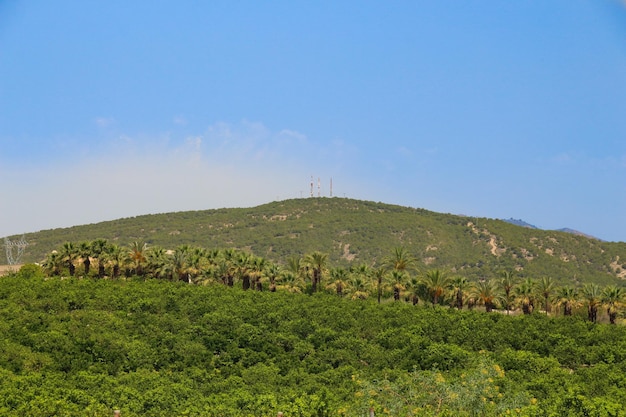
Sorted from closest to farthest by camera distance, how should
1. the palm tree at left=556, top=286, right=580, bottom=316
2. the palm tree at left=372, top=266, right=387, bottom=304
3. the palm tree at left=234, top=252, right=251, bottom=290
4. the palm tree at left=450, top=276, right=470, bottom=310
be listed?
the palm tree at left=556, top=286, right=580, bottom=316 → the palm tree at left=450, top=276, right=470, bottom=310 → the palm tree at left=372, top=266, right=387, bottom=304 → the palm tree at left=234, top=252, right=251, bottom=290

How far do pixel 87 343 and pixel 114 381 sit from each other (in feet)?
42.3

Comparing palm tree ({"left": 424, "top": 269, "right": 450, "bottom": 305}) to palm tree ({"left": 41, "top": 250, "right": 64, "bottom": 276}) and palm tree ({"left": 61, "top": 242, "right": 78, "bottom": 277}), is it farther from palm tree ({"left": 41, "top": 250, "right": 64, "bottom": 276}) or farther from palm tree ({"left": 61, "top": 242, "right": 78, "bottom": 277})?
palm tree ({"left": 41, "top": 250, "right": 64, "bottom": 276})

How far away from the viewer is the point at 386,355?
6844 cm

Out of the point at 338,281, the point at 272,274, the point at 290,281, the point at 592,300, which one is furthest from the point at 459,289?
the point at 272,274

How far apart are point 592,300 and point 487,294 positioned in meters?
11.7

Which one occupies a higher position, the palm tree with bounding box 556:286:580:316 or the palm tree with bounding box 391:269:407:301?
the palm tree with bounding box 391:269:407:301

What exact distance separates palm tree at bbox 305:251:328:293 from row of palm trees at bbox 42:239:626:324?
0.13 meters

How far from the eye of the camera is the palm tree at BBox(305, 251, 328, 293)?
95500 mm

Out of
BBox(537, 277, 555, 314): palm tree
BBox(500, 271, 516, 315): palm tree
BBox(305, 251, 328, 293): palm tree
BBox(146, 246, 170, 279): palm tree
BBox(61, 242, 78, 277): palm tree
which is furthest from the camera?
BBox(146, 246, 170, 279): palm tree

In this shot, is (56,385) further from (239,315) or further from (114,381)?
(239,315)

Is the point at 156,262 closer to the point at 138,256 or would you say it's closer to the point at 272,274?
the point at 138,256

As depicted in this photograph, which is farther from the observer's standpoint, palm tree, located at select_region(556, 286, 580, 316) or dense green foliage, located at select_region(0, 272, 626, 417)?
palm tree, located at select_region(556, 286, 580, 316)

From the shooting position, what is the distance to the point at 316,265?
95.4 m

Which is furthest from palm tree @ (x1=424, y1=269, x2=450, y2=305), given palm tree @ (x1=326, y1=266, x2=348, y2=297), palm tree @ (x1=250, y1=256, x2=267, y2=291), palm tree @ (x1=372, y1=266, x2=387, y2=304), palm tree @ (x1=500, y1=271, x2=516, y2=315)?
palm tree @ (x1=250, y1=256, x2=267, y2=291)
